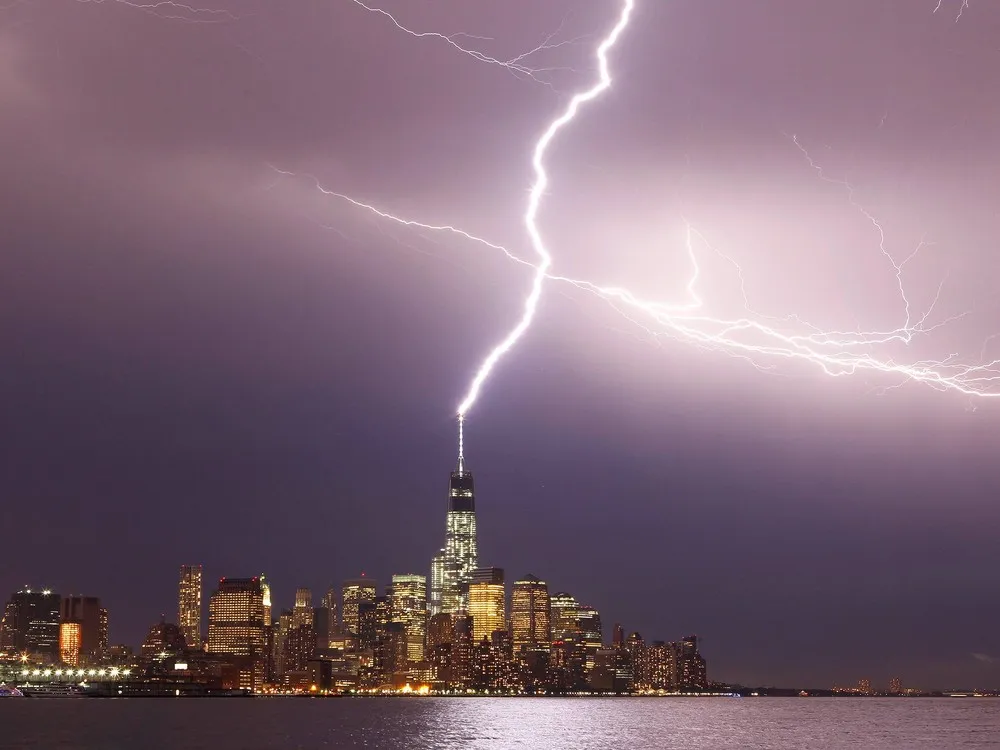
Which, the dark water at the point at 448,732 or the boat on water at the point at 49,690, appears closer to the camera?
the dark water at the point at 448,732

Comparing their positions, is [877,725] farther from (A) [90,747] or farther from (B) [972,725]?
(A) [90,747]

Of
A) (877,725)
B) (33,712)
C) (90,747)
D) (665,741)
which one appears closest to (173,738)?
(90,747)

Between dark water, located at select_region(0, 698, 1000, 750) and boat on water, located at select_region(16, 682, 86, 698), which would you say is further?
boat on water, located at select_region(16, 682, 86, 698)

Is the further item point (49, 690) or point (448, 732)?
point (49, 690)

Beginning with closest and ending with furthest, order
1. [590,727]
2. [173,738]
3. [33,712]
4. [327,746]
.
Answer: [327,746] → [173,738] → [590,727] → [33,712]

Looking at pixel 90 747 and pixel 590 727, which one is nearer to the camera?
pixel 90 747

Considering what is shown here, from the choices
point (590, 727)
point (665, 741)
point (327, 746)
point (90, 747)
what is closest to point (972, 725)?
point (590, 727)

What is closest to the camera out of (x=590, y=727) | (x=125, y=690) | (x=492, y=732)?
(x=492, y=732)
